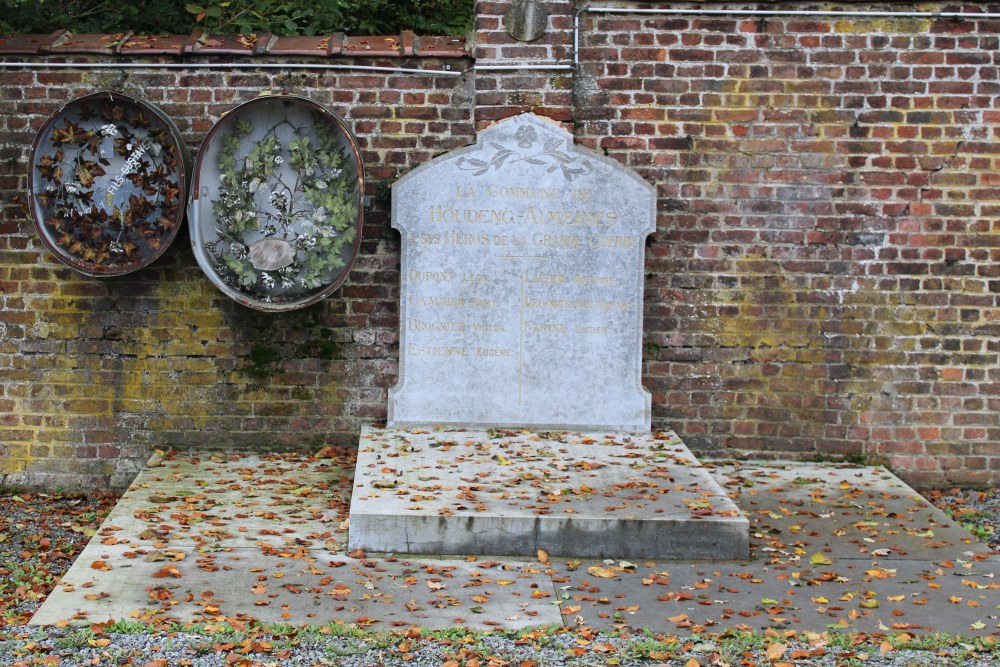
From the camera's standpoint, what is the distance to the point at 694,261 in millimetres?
6715

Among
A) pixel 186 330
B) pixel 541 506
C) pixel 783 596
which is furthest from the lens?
pixel 186 330

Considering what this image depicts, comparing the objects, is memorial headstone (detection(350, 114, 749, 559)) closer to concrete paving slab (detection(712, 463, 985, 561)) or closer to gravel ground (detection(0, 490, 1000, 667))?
concrete paving slab (detection(712, 463, 985, 561))

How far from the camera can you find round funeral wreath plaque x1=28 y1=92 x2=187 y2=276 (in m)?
6.44

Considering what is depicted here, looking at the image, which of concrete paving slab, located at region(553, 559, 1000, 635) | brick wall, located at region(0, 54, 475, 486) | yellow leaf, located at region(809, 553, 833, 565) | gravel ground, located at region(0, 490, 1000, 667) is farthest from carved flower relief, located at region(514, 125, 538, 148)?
gravel ground, located at region(0, 490, 1000, 667)

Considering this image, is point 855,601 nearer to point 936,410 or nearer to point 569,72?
point 936,410

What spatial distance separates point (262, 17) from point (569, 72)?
2.91 m

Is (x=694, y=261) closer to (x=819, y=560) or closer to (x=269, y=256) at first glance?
(x=819, y=560)

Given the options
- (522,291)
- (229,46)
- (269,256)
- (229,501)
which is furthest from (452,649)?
(229,46)

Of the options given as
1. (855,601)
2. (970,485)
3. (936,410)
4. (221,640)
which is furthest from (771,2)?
(221,640)

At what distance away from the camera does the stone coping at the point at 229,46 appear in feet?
21.4

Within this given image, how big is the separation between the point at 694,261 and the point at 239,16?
3852mm

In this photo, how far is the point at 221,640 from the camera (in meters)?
3.98

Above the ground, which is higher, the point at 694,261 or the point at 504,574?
the point at 694,261

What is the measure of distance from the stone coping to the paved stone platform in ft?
8.30
